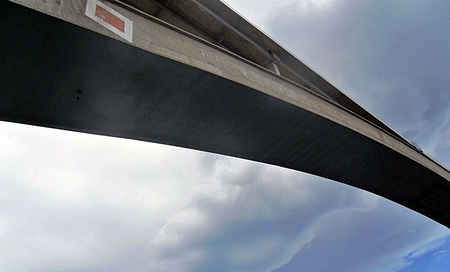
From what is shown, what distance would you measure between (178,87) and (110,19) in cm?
189

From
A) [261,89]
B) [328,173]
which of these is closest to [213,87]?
[261,89]

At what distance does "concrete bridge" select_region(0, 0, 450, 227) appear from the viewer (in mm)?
4652

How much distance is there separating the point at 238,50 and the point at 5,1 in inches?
292

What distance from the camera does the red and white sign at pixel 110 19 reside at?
15.2ft

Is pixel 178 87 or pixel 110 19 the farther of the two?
pixel 178 87

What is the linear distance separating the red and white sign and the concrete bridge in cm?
2

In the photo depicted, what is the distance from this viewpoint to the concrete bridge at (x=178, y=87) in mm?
4652

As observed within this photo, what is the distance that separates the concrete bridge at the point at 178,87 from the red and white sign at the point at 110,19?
0.02 meters

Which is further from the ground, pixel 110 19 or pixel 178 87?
pixel 110 19

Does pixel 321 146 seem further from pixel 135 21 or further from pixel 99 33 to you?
pixel 99 33

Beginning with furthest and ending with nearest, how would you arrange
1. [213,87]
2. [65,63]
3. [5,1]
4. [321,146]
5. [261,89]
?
1. [321,146]
2. [261,89]
3. [213,87]
4. [65,63]
5. [5,1]

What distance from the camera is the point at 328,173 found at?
1193 cm

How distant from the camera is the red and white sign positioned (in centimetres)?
464

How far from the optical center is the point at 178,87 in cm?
621
